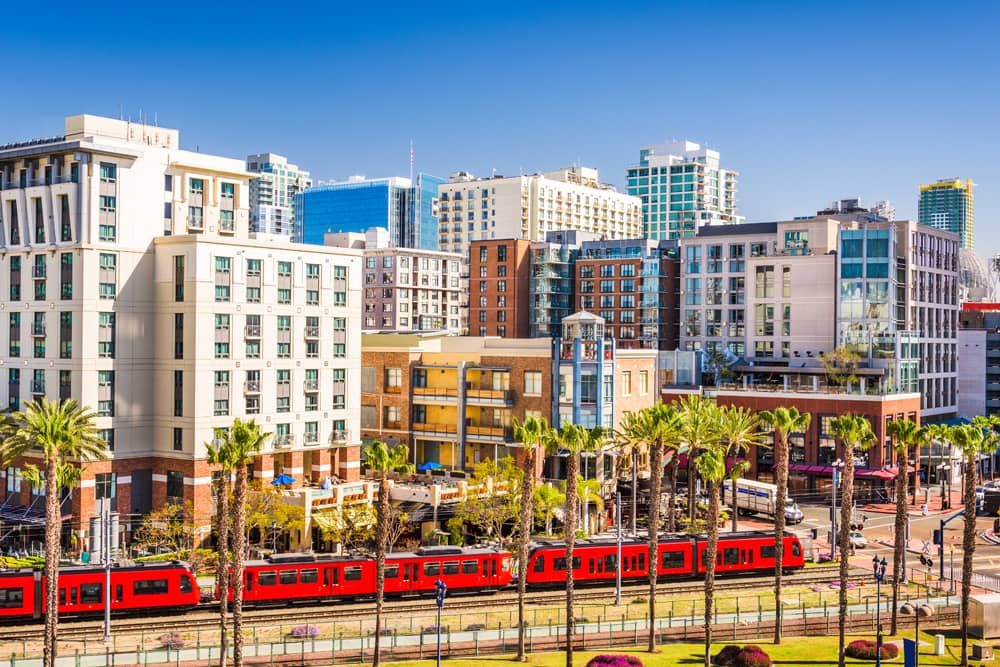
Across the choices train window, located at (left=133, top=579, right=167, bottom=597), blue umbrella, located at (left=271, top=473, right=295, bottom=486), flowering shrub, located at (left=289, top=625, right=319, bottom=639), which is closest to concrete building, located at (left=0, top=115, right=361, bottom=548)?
blue umbrella, located at (left=271, top=473, right=295, bottom=486)

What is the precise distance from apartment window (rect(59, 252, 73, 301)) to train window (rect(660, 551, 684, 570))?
49351mm

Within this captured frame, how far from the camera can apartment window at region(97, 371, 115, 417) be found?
87.8 metres

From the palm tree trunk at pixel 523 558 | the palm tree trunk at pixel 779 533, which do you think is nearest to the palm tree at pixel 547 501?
the palm tree trunk at pixel 779 533

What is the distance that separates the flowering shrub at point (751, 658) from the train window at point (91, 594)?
122 ft

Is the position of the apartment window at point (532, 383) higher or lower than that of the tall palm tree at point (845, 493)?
higher

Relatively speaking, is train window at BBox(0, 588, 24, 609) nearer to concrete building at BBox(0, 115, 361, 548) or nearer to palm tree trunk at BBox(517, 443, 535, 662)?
concrete building at BBox(0, 115, 361, 548)

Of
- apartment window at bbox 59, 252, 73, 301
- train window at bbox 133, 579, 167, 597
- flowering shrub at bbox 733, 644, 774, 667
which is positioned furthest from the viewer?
apartment window at bbox 59, 252, 73, 301

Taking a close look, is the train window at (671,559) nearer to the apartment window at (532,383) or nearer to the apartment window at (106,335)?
the apartment window at (532,383)

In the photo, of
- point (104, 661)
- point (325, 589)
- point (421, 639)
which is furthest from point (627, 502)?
point (104, 661)

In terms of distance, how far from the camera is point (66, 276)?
8850 centimetres

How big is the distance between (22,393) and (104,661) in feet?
127

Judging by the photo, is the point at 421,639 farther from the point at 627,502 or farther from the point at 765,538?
the point at 627,502

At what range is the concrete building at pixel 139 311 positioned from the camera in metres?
88.1

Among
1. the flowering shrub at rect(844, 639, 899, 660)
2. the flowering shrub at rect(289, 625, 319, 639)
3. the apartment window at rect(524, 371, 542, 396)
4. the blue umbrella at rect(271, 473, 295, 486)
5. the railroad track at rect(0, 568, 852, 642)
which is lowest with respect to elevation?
the flowering shrub at rect(844, 639, 899, 660)
